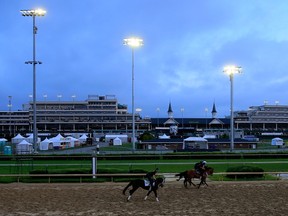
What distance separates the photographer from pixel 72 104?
135750 mm

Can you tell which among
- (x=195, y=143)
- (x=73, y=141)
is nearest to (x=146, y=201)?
(x=195, y=143)

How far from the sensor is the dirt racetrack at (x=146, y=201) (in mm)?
13636

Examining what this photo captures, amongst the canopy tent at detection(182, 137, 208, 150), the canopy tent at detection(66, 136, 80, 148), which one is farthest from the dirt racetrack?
the canopy tent at detection(66, 136, 80, 148)

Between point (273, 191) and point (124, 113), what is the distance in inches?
4549

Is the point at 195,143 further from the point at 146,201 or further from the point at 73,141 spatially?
the point at 146,201

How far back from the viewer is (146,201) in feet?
Result: 52.0

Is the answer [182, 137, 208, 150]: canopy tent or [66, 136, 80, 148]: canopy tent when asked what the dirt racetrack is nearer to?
[182, 137, 208, 150]: canopy tent

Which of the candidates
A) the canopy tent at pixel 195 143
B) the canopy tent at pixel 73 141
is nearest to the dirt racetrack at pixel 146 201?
the canopy tent at pixel 195 143

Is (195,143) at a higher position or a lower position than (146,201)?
lower

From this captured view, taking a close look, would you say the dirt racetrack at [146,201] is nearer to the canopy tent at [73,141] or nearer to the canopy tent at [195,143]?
the canopy tent at [195,143]

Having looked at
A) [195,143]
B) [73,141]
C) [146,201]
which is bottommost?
[73,141]

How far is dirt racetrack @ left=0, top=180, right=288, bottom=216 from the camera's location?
13636mm

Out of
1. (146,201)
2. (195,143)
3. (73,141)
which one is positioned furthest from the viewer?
(73,141)

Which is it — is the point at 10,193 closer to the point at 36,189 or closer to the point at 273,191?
the point at 36,189
